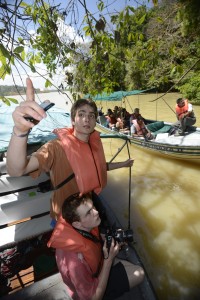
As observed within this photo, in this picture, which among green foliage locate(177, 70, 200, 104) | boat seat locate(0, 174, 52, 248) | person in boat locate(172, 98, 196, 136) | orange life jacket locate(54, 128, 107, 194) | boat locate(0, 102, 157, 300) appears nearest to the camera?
orange life jacket locate(54, 128, 107, 194)

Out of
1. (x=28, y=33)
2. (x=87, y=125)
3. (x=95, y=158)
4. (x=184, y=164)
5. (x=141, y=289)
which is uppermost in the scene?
(x=28, y=33)

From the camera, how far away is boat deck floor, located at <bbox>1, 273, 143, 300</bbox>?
258 cm

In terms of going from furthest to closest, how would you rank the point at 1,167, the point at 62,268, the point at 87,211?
the point at 1,167 → the point at 87,211 → the point at 62,268

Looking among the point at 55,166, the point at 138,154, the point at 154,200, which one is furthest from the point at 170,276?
the point at 138,154

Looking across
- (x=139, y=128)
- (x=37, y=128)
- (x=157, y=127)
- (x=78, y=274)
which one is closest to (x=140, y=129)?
(x=139, y=128)

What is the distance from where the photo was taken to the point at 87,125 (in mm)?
2607

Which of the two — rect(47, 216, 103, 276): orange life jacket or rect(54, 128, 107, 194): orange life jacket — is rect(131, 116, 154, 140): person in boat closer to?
rect(54, 128, 107, 194): orange life jacket

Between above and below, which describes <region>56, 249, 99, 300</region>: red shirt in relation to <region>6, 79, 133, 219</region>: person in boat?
below

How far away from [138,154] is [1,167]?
25.2 feet

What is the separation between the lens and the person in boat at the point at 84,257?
72.7 inches

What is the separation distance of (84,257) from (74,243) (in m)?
0.17

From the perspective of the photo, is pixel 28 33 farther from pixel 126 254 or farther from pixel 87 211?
pixel 126 254

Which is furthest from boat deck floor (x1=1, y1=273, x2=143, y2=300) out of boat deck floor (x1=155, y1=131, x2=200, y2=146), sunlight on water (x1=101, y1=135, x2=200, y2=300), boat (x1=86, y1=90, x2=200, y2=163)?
boat deck floor (x1=155, y1=131, x2=200, y2=146)

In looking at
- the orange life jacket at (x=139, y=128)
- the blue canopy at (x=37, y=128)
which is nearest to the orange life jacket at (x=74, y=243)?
the blue canopy at (x=37, y=128)
